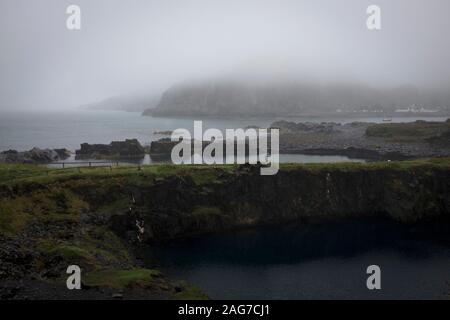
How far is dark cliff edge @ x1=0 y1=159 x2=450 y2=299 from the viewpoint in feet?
178

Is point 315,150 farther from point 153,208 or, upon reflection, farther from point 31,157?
point 153,208

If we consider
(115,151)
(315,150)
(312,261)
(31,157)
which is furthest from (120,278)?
(315,150)

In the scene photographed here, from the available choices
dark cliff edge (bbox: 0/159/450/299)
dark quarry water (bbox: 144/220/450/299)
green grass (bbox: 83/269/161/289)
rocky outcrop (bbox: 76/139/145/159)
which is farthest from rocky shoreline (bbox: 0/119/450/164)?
green grass (bbox: 83/269/161/289)

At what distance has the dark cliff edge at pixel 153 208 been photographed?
54.3 meters

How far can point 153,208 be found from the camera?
91125mm

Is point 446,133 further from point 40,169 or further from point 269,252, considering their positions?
point 40,169

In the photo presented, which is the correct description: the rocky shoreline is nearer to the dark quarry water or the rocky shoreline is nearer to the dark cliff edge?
the dark cliff edge

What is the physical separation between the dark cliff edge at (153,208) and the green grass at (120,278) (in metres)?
Answer: 0.12

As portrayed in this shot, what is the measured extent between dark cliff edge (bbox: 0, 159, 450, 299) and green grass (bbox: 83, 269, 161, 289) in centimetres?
12

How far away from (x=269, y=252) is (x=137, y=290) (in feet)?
111

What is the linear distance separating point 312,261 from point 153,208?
34.0 meters

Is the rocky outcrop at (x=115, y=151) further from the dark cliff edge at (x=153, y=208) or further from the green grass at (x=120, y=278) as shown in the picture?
the green grass at (x=120, y=278)

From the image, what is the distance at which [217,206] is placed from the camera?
97125 mm
